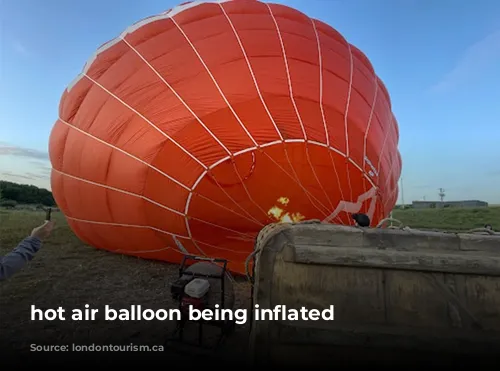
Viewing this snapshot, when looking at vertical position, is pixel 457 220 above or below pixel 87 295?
above

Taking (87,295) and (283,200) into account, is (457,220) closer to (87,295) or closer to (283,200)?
(283,200)

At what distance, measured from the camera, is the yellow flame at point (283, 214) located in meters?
3.96

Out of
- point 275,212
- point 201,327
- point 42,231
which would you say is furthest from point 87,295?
point 42,231

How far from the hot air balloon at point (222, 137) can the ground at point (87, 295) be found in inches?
18.6

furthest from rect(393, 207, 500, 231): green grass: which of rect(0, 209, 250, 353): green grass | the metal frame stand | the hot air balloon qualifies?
the metal frame stand

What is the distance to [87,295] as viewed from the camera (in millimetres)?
4293

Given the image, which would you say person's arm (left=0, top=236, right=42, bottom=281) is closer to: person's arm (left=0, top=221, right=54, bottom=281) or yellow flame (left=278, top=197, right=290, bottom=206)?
person's arm (left=0, top=221, right=54, bottom=281)

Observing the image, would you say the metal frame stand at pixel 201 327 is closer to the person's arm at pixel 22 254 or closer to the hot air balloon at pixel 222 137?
the hot air balloon at pixel 222 137

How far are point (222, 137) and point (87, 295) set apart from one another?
2.32 m

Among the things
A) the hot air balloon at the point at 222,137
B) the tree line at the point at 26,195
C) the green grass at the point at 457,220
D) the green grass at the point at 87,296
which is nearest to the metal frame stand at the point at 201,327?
the green grass at the point at 87,296

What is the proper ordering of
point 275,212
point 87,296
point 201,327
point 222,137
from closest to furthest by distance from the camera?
point 201,327
point 222,137
point 275,212
point 87,296

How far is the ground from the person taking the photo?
3152 millimetres

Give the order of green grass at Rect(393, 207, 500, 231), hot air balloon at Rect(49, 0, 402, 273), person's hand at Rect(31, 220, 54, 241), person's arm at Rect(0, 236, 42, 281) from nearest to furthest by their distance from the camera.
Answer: person's arm at Rect(0, 236, 42, 281), person's hand at Rect(31, 220, 54, 241), hot air balloon at Rect(49, 0, 402, 273), green grass at Rect(393, 207, 500, 231)

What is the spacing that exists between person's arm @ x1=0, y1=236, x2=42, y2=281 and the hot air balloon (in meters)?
1.97
